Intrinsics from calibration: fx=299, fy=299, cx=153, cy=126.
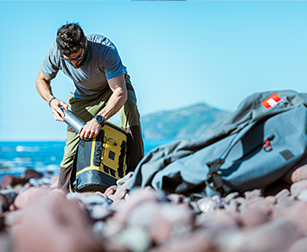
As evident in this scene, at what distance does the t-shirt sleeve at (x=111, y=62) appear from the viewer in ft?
11.9

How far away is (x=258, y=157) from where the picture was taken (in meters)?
2.26

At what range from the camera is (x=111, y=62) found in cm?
365

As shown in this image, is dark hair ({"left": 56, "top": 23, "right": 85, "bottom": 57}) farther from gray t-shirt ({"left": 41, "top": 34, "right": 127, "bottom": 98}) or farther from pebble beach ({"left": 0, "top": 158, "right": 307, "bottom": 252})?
pebble beach ({"left": 0, "top": 158, "right": 307, "bottom": 252})

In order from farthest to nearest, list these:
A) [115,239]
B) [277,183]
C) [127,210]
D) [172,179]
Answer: [277,183], [172,179], [127,210], [115,239]

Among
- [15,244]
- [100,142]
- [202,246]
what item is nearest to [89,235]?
[15,244]

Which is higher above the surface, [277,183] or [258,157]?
[258,157]

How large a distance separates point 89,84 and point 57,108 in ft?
1.75

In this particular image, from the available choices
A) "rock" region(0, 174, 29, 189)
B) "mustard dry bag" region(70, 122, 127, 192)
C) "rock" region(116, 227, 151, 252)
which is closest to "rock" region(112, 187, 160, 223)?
"rock" region(116, 227, 151, 252)

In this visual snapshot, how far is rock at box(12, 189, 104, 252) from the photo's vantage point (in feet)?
3.46

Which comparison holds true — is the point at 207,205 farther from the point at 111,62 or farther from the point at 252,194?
the point at 111,62

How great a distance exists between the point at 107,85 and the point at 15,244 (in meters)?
3.15

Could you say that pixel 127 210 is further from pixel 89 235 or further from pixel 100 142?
pixel 100 142

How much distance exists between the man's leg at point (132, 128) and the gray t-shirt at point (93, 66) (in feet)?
1.46

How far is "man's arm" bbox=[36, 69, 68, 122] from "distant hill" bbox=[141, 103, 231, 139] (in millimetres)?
133871
